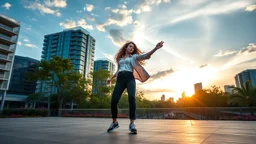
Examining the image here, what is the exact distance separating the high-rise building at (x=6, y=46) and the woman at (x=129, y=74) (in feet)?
126

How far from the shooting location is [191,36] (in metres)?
11.7

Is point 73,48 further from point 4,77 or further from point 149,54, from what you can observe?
point 149,54

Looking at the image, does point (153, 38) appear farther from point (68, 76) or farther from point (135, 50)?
point (68, 76)

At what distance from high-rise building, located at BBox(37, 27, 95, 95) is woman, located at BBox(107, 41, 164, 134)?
6087cm

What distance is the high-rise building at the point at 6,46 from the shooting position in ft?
104

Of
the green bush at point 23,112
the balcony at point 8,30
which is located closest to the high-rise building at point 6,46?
the balcony at point 8,30

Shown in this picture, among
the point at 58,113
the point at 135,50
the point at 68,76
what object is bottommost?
the point at 58,113

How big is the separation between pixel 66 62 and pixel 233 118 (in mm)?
18796

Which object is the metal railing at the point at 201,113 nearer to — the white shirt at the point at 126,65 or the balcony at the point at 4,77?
the white shirt at the point at 126,65

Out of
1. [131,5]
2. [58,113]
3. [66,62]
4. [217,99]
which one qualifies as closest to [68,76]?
[66,62]

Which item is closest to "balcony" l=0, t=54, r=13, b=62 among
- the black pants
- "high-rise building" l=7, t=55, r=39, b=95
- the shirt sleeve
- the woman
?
"high-rise building" l=7, t=55, r=39, b=95

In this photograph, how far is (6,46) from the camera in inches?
1304

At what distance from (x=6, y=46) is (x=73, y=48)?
3045cm

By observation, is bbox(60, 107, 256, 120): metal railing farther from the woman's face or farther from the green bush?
the green bush
